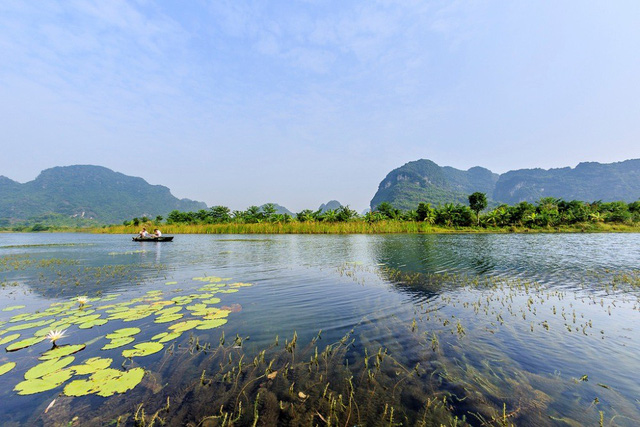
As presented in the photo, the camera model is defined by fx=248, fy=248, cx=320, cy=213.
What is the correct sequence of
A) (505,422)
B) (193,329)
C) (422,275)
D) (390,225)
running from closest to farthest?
(505,422) → (193,329) → (422,275) → (390,225)

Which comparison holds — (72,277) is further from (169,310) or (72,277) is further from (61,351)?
(61,351)

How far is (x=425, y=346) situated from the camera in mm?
5598

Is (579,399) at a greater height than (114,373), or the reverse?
(114,373)

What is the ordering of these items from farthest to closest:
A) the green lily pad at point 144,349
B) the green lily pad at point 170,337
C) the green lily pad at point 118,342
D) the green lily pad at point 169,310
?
1. the green lily pad at point 169,310
2. the green lily pad at point 170,337
3. the green lily pad at point 118,342
4. the green lily pad at point 144,349

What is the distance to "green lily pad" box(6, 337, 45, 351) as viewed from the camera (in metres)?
5.07

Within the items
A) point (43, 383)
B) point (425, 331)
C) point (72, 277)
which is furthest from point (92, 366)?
point (72, 277)

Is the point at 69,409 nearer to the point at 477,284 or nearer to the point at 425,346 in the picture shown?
the point at 425,346

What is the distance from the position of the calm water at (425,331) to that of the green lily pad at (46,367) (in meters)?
0.20

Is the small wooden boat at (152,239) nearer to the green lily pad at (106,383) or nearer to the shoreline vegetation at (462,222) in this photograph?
the shoreline vegetation at (462,222)

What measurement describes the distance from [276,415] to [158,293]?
27.2ft

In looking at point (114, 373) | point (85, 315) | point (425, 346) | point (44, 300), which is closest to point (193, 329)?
point (114, 373)

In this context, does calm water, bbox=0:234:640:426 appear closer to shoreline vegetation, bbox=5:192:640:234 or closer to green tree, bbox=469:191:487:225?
shoreline vegetation, bbox=5:192:640:234

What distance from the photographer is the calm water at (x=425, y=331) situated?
148 inches

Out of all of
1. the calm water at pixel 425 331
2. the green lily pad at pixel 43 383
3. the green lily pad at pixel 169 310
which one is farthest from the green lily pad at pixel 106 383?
the green lily pad at pixel 169 310
